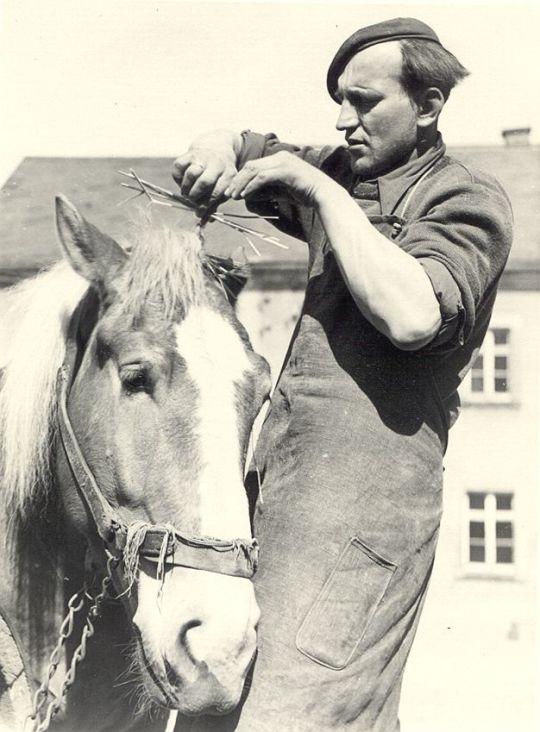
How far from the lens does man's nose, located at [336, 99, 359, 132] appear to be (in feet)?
9.14

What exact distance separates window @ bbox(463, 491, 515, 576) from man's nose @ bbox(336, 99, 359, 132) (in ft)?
51.4

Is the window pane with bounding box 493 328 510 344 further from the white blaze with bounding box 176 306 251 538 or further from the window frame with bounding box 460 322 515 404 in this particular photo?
the white blaze with bounding box 176 306 251 538

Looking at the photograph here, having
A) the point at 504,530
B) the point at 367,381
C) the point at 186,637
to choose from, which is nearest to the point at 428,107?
the point at 367,381

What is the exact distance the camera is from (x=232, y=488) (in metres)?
2.24

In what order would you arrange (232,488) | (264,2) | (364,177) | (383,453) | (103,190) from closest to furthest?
(232,488) → (383,453) → (364,177) → (264,2) → (103,190)

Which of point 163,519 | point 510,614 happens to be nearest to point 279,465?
point 163,519

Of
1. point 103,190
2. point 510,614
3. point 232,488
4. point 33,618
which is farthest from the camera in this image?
point 103,190

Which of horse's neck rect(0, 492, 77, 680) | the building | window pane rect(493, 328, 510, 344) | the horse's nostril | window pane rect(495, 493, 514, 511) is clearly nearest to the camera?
the horse's nostril

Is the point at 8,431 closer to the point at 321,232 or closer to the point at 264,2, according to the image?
the point at 321,232

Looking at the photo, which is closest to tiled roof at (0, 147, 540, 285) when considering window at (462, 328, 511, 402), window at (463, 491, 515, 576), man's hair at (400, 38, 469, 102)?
window at (462, 328, 511, 402)

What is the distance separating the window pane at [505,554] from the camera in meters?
18.0

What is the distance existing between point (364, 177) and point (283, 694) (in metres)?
1.57

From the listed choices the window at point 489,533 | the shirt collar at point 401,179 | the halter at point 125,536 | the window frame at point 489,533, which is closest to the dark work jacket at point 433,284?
the shirt collar at point 401,179

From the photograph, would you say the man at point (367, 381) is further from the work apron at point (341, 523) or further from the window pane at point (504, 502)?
the window pane at point (504, 502)
